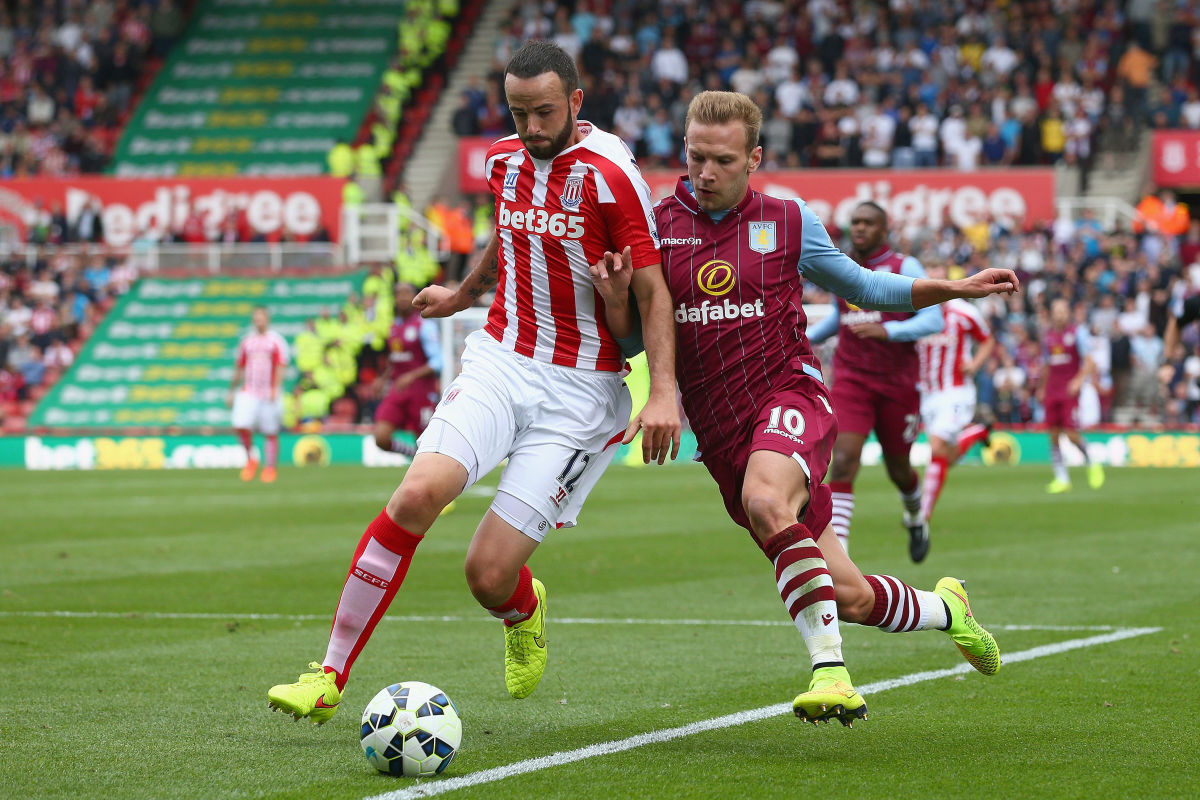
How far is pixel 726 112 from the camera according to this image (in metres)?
5.42

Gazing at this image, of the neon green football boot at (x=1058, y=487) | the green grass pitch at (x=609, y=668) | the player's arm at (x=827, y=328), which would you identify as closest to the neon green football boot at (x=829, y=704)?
the green grass pitch at (x=609, y=668)

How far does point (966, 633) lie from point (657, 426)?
1.53 meters

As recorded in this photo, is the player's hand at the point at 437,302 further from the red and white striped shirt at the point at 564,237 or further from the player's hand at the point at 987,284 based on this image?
the player's hand at the point at 987,284

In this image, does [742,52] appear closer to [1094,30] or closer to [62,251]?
[1094,30]

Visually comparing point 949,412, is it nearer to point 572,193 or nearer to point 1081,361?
point 1081,361

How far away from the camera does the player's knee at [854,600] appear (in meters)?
5.51

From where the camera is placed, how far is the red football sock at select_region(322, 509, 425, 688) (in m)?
5.32

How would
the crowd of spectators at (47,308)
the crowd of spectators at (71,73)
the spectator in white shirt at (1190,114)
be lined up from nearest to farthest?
the spectator in white shirt at (1190,114) < the crowd of spectators at (47,308) < the crowd of spectators at (71,73)

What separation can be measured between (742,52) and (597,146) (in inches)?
1092

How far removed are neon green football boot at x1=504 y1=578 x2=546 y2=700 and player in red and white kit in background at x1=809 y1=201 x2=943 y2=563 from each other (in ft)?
14.8

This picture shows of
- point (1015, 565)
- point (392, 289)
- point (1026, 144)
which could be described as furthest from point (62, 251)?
point (1015, 565)

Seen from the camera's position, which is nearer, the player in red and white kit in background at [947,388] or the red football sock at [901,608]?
the red football sock at [901,608]

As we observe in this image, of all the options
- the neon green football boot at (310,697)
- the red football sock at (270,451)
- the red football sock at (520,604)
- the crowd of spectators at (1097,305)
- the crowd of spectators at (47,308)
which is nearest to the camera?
the neon green football boot at (310,697)

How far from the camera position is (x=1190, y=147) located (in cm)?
2791
